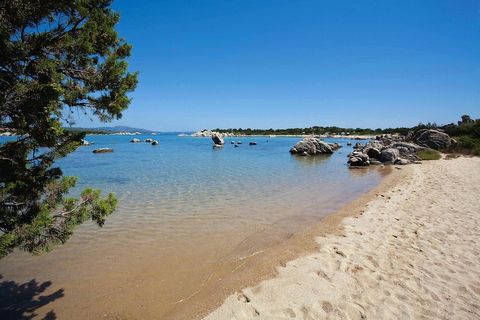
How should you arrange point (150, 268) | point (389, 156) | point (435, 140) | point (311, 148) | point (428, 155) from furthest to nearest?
point (311, 148), point (435, 140), point (428, 155), point (389, 156), point (150, 268)

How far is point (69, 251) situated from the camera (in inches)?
356

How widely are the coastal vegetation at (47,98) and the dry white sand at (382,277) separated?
3.67 meters

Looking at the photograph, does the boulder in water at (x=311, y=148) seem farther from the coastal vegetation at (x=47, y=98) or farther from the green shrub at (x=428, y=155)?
the coastal vegetation at (x=47, y=98)

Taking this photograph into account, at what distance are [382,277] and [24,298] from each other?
8.69 meters

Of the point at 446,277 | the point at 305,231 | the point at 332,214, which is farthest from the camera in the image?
the point at 332,214

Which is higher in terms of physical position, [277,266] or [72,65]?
[72,65]

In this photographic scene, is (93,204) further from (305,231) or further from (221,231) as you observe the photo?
(305,231)

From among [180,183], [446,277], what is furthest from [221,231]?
[180,183]

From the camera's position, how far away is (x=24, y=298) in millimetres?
6637

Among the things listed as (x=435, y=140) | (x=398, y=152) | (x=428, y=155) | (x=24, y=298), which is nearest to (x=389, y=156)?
(x=398, y=152)

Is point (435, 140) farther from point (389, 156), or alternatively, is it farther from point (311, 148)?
point (311, 148)

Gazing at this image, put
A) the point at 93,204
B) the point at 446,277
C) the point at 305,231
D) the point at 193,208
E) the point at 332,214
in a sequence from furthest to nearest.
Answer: the point at 193,208 < the point at 332,214 < the point at 305,231 < the point at 446,277 < the point at 93,204

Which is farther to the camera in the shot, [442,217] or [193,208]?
[193,208]

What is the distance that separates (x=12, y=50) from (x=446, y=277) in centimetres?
977
